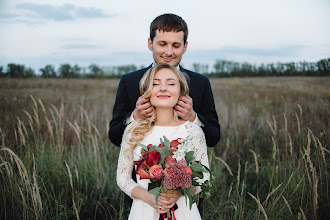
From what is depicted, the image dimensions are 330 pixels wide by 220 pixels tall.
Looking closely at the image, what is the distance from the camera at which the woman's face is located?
221cm

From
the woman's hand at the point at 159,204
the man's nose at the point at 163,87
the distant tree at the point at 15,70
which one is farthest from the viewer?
the distant tree at the point at 15,70

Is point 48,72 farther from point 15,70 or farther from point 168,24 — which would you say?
point 168,24

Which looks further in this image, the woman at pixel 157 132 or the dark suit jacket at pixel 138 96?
the dark suit jacket at pixel 138 96

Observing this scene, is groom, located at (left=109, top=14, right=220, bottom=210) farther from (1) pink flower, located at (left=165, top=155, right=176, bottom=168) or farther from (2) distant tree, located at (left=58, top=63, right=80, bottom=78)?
(2) distant tree, located at (left=58, top=63, right=80, bottom=78)

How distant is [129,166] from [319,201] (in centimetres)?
261

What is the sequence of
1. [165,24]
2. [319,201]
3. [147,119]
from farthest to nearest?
[319,201], [165,24], [147,119]

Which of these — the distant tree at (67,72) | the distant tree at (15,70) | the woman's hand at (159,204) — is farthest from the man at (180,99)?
the distant tree at (67,72)

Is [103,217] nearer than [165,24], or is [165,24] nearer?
[165,24]

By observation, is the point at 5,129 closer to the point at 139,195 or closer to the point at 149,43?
the point at 149,43

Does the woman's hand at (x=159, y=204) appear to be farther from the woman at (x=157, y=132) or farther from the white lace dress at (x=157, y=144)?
the white lace dress at (x=157, y=144)

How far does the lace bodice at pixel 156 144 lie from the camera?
7.40 ft

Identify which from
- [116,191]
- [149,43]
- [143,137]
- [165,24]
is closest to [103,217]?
[116,191]

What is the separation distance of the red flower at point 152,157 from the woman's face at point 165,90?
45 centimetres

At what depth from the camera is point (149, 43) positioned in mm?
2949
